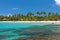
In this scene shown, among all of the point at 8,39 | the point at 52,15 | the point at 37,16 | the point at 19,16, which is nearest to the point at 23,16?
the point at 19,16

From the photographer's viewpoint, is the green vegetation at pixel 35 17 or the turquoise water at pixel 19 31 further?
the green vegetation at pixel 35 17

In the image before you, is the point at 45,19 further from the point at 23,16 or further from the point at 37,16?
the point at 23,16

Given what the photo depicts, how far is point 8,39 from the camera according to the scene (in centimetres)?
1919

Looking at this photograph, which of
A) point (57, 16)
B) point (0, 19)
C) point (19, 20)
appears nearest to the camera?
point (57, 16)

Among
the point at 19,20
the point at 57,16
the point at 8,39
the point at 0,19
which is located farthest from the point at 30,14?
the point at 8,39

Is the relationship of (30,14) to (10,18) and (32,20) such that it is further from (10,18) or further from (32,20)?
(10,18)

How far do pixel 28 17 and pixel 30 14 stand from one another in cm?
255

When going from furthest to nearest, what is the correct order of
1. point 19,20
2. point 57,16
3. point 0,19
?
1. point 0,19
2. point 19,20
3. point 57,16

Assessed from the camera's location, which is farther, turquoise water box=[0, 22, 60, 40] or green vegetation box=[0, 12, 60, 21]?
green vegetation box=[0, 12, 60, 21]

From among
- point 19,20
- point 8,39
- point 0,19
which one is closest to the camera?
point 8,39

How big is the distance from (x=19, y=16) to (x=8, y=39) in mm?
81250

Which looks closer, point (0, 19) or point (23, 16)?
point (23, 16)

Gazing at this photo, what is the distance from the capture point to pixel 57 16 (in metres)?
96.7

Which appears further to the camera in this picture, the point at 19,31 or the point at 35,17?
the point at 35,17
